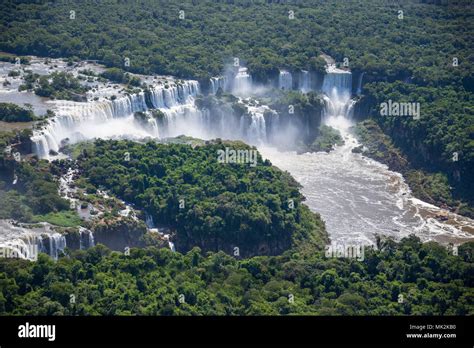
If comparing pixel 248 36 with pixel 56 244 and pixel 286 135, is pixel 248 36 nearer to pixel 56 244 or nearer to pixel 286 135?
pixel 286 135

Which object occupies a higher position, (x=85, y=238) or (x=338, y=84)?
(x=338, y=84)

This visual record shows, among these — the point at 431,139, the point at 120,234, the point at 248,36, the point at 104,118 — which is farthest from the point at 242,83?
the point at 120,234

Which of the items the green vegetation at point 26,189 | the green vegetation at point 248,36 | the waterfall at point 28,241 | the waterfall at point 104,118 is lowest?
the waterfall at point 28,241

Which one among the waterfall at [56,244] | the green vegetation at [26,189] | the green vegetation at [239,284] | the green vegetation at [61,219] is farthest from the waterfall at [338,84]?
the waterfall at [56,244]

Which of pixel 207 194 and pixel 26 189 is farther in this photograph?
pixel 207 194

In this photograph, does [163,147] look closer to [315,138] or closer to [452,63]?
[315,138]

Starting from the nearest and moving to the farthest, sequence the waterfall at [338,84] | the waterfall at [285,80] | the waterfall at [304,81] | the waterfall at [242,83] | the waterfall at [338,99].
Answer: the waterfall at [338,99], the waterfall at [242,83], the waterfall at [285,80], the waterfall at [338,84], the waterfall at [304,81]

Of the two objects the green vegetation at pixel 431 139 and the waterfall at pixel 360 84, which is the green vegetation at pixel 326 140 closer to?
the green vegetation at pixel 431 139

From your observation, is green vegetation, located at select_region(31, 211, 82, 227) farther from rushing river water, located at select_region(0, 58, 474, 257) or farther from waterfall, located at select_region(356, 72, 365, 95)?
waterfall, located at select_region(356, 72, 365, 95)
